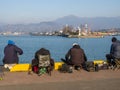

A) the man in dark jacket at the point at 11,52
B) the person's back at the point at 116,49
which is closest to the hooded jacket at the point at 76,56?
the person's back at the point at 116,49

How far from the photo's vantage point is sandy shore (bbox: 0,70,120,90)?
10.7 metres

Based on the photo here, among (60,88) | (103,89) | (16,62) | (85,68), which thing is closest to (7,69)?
(16,62)

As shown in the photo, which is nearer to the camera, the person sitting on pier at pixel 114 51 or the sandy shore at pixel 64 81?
the sandy shore at pixel 64 81

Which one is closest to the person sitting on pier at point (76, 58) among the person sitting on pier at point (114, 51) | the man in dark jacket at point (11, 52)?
the person sitting on pier at point (114, 51)

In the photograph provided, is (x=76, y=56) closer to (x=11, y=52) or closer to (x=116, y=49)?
(x=116, y=49)

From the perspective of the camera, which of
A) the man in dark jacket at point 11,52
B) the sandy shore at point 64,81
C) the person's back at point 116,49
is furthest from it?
the person's back at point 116,49

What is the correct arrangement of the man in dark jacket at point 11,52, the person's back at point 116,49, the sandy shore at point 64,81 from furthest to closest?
the person's back at point 116,49 < the man in dark jacket at point 11,52 < the sandy shore at point 64,81

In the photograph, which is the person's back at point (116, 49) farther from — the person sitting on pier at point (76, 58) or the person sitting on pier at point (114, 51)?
the person sitting on pier at point (76, 58)

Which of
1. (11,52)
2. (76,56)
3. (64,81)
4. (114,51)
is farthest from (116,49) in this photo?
(11,52)

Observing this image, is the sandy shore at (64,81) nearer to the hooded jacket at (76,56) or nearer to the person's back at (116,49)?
the hooded jacket at (76,56)

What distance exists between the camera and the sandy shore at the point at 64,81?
10656mm

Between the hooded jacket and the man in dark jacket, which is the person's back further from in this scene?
the man in dark jacket

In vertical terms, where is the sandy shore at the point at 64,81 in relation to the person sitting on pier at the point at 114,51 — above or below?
below

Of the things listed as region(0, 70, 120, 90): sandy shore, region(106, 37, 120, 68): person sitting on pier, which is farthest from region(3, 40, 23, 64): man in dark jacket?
region(106, 37, 120, 68): person sitting on pier
